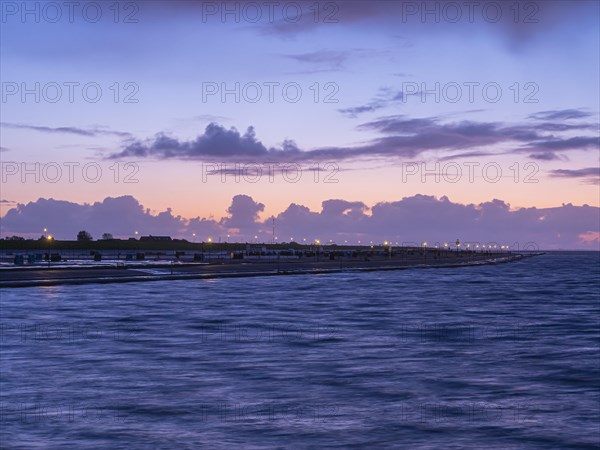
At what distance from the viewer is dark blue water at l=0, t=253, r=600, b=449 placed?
718 inches

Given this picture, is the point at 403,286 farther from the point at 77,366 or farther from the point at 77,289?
the point at 77,366

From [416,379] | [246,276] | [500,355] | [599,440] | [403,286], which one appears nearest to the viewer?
[599,440]

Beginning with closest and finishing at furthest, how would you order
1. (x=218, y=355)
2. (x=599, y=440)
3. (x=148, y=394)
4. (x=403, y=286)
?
(x=599, y=440) → (x=148, y=394) → (x=218, y=355) → (x=403, y=286)

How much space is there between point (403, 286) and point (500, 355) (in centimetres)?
5179

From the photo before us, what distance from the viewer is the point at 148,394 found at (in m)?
22.3

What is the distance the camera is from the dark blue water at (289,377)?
59.8 ft

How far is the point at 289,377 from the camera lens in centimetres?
2586

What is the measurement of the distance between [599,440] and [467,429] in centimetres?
326

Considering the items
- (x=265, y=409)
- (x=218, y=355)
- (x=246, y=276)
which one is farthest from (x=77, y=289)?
(x=265, y=409)

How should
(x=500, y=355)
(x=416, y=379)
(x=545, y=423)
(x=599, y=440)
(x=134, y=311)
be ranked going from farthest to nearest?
(x=134, y=311), (x=500, y=355), (x=416, y=379), (x=545, y=423), (x=599, y=440)

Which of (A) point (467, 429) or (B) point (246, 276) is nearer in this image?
(A) point (467, 429)

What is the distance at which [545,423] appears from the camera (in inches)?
774

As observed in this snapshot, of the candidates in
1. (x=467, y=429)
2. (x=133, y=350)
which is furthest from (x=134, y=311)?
(x=467, y=429)

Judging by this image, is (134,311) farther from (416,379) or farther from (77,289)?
(416,379)
